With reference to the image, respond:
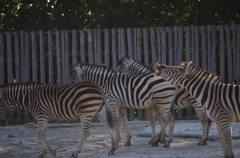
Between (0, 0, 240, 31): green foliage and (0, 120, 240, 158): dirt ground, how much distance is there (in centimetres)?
451

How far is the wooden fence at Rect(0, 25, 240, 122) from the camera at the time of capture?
39.9ft

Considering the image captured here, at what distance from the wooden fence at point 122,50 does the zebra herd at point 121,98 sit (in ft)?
8.99

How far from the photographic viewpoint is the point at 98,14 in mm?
14648

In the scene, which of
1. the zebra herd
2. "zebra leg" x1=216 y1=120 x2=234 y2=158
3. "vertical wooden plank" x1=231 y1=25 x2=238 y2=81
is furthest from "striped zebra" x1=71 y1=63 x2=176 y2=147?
"vertical wooden plank" x1=231 y1=25 x2=238 y2=81

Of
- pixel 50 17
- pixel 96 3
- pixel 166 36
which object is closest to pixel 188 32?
pixel 166 36

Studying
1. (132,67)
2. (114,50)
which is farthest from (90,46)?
(132,67)

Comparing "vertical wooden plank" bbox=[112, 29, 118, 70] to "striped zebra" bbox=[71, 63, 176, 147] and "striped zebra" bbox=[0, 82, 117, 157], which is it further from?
"striped zebra" bbox=[0, 82, 117, 157]

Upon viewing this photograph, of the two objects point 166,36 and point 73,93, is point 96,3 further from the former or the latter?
point 73,93

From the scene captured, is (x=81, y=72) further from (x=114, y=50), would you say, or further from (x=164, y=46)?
(x=164, y=46)

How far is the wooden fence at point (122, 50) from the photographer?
12.2m

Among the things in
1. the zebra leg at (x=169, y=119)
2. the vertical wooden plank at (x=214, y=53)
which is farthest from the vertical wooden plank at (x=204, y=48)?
the zebra leg at (x=169, y=119)

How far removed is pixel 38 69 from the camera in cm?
1347

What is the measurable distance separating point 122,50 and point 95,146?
4.48m

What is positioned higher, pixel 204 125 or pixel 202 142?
pixel 204 125
